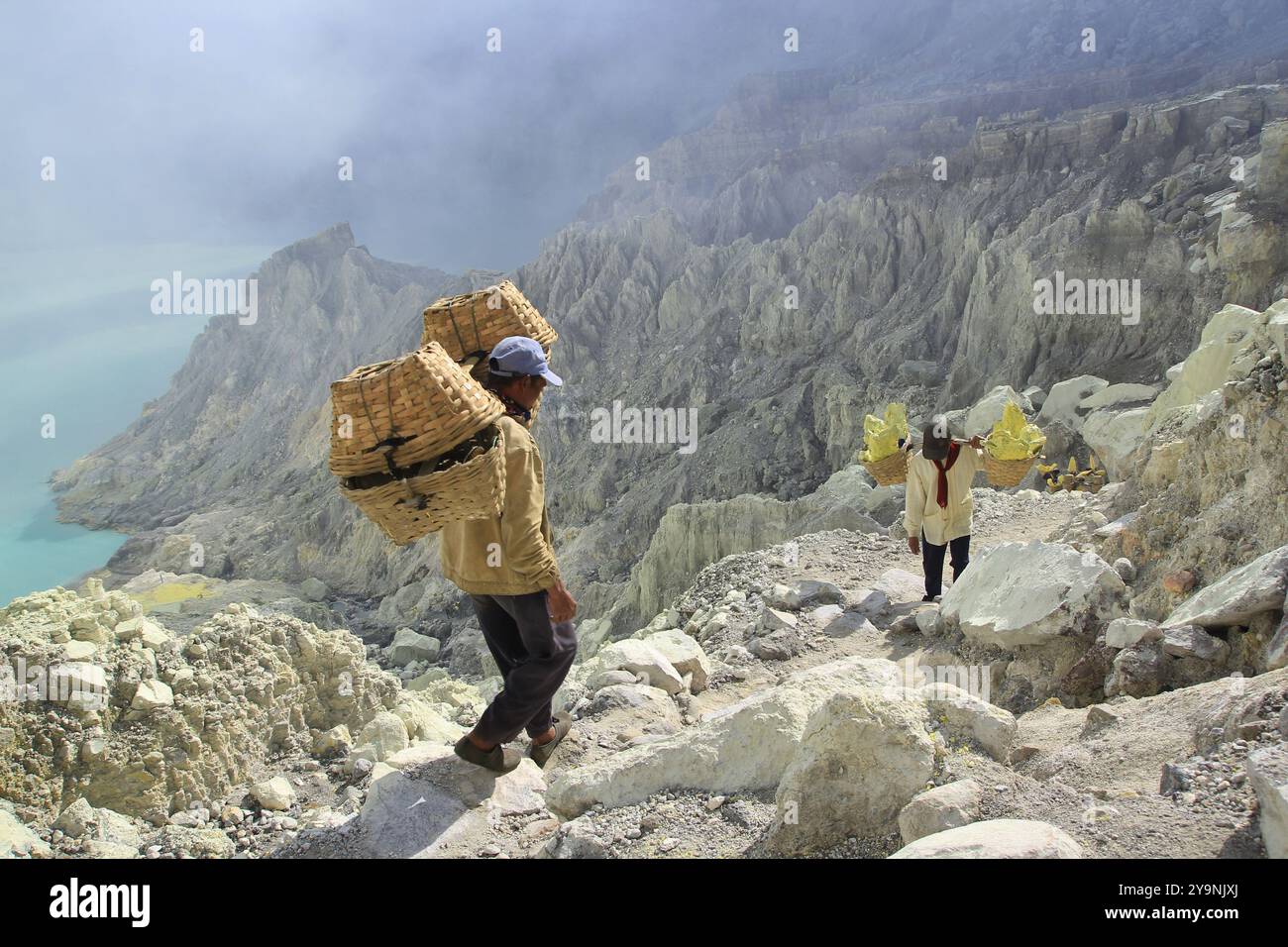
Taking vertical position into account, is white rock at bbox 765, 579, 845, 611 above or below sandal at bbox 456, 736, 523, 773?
above

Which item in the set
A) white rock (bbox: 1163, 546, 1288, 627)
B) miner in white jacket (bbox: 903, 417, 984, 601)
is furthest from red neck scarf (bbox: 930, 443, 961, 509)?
white rock (bbox: 1163, 546, 1288, 627)

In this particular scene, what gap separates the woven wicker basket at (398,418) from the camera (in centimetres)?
276

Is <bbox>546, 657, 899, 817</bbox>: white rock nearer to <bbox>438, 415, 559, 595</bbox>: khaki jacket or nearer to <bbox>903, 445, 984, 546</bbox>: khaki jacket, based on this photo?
<bbox>438, 415, 559, 595</bbox>: khaki jacket

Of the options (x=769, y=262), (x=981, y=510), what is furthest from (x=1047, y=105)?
(x=981, y=510)

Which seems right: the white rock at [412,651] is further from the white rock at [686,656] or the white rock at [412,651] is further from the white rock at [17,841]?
the white rock at [17,841]

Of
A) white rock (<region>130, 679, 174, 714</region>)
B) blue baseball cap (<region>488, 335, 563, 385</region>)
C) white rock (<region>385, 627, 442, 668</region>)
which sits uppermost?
blue baseball cap (<region>488, 335, 563, 385</region>)

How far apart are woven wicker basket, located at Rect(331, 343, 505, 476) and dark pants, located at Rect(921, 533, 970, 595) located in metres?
4.51

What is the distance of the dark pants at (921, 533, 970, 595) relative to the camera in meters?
6.34

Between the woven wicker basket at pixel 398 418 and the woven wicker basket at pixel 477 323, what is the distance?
101 centimetres

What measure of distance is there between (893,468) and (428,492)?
4.66 meters

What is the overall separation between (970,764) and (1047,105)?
59.2 metres

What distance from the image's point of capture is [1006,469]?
604 cm

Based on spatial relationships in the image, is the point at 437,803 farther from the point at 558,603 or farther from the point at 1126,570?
the point at 1126,570
